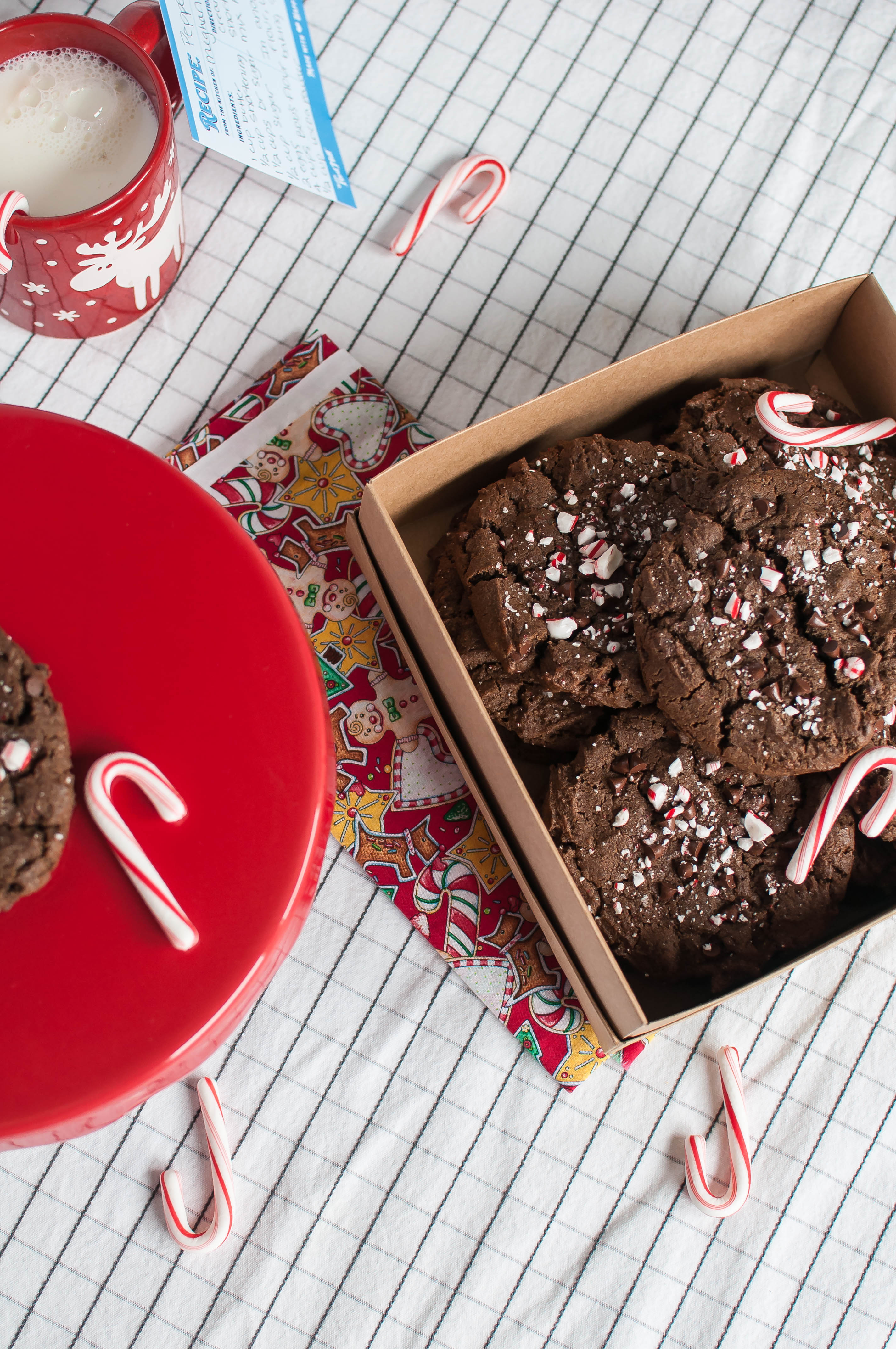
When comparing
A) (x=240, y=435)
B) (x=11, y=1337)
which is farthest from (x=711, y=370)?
(x=11, y=1337)

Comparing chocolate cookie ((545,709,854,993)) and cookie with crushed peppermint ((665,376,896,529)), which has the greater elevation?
cookie with crushed peppermint ((665,376,896,529))

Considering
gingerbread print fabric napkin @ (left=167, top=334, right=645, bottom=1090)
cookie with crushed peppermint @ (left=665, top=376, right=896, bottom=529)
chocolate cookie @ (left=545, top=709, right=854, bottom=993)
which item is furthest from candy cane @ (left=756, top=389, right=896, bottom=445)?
gingerbread print fabric napkin @ (left=167, top=334, right=645, bottom=1090)

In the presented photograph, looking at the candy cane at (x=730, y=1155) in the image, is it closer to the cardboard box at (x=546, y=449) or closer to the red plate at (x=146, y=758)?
the cardboard box at (x=546, y=449)

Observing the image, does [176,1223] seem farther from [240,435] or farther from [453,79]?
[453,79]

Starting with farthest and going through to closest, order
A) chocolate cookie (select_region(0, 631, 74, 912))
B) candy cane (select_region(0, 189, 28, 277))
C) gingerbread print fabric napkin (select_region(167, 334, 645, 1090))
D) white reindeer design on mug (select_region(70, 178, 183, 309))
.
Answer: gingerbread print fabric napkin (select_region(167, 334, 645, 1090))
white reindeer design on mug (select_region(70, 178, 183, 309))
candy cane (select_region(0, 189, 28, 277))
chocolate cookie (select_region(0, 631, 74, 912))

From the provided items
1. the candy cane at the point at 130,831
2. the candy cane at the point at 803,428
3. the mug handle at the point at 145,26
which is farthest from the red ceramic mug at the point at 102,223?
the candy cane at the point at 803,428

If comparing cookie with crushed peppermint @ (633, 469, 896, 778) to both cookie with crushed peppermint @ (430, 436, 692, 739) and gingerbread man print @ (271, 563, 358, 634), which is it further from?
gingerbread man print @ (271, 563, 358, 634)

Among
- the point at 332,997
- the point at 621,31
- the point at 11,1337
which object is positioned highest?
the point at 621,31
